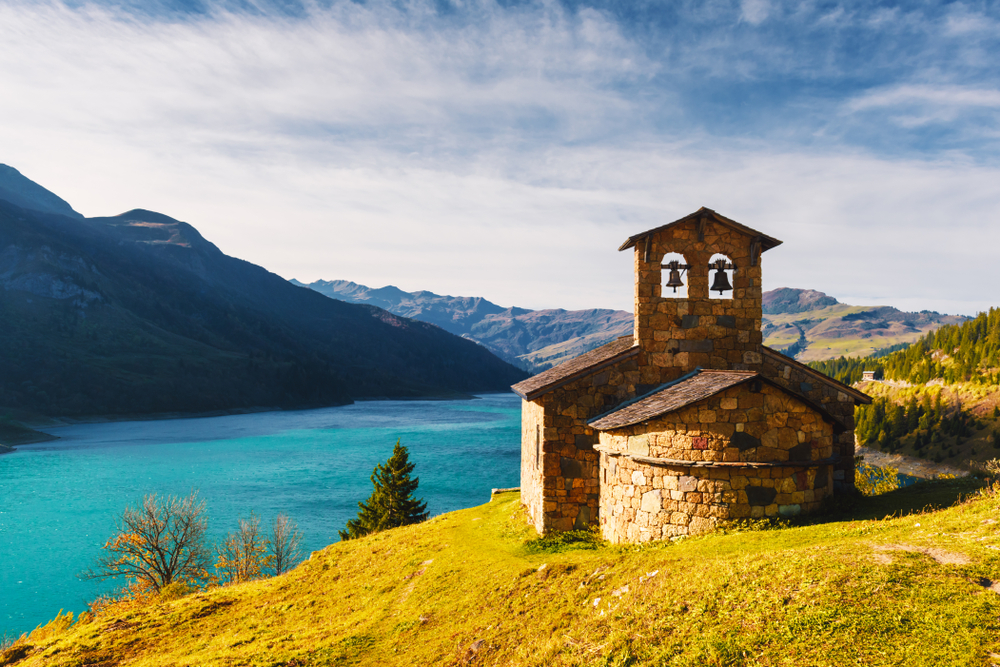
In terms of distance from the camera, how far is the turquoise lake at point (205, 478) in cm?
4603

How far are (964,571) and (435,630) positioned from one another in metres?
9.66

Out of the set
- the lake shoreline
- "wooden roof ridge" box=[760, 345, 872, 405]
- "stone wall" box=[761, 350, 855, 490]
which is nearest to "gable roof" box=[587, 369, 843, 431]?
"stone wall" box=[761, 350, 855, 490]

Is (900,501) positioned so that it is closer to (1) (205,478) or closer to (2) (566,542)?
(2) (566,542)

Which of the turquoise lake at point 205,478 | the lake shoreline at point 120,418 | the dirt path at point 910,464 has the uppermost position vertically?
the lake shoreline at point 120,418

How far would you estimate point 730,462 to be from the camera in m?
13.6

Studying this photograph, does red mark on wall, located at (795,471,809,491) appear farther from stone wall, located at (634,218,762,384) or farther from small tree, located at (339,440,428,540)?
small tree, located at (339,440,428,540)

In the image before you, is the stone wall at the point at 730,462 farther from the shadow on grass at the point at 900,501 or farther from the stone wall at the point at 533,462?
the stone wall at the point at 533,462

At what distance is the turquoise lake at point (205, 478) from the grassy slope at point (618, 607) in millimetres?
30986

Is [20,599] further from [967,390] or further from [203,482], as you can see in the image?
[967,390]

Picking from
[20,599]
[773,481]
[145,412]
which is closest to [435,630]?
[773,481]

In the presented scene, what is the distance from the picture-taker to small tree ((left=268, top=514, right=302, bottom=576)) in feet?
132

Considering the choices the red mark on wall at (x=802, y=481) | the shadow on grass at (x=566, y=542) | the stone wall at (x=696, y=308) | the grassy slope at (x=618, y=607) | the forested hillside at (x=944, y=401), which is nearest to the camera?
the grassy slope at (x=618, y=607)

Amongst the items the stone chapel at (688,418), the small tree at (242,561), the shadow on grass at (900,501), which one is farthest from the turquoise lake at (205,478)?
the shadow on grass at (900,501)

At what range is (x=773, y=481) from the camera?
13.8 m
